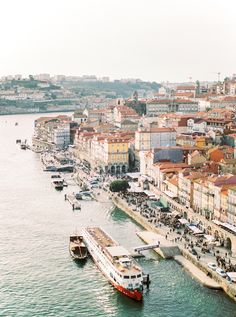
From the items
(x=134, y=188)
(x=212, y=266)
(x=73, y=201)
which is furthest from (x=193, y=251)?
(x=134, y=188)

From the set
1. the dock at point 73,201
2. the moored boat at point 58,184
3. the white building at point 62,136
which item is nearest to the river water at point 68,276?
the dock at point 73,201

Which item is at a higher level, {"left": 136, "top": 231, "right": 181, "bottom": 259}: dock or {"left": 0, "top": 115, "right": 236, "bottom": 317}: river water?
{"left": 136, "top": 231, "right": 181, "bottom": 259}: dock

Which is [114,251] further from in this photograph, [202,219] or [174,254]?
[202,219]

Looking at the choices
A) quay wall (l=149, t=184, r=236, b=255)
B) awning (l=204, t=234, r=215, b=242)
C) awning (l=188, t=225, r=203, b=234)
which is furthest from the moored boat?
awning (l=204, t=234, r=215, b=242)

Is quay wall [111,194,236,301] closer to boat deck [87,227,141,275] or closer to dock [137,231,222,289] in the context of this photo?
dock [137,231,222,289]

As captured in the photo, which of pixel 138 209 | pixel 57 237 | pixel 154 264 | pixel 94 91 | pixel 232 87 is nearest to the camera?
pixel 154 264

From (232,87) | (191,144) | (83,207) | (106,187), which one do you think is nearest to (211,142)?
(191,144)

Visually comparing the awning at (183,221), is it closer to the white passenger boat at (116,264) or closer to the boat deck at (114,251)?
the boat deck at (114,251)

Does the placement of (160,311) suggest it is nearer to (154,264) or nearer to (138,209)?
(154,264)
